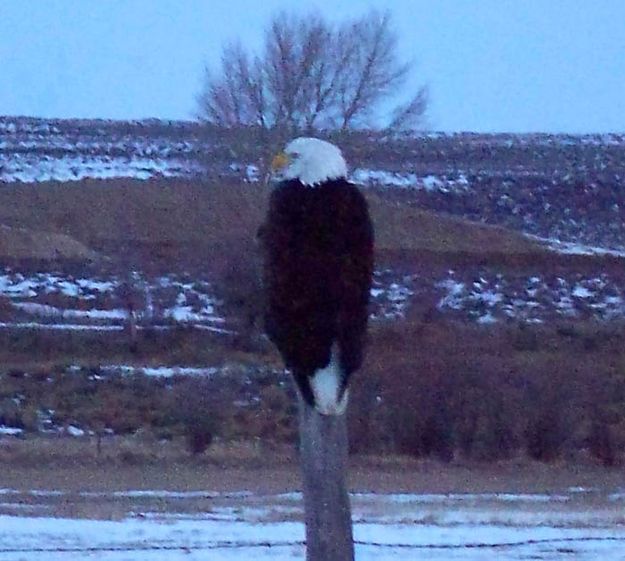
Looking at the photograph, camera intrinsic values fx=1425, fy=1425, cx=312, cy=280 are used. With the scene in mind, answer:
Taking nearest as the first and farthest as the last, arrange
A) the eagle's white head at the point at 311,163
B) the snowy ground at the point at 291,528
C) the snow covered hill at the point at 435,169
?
the eagle's white head at the point at 311,163 → the snowy ground at the point at 291,528 → the snow covered hill at the point at 435,169

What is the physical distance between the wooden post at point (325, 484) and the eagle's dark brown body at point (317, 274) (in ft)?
0.31

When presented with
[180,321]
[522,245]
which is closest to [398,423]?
[180,321]

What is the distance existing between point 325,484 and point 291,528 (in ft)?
14.6

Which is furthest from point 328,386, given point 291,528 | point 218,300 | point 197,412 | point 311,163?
point 218,300

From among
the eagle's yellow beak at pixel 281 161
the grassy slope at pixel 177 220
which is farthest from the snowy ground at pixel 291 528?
the grassy slope at pixel 177 220

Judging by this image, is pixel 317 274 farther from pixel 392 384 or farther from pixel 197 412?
pixel 197 412

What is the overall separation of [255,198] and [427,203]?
1268 cm

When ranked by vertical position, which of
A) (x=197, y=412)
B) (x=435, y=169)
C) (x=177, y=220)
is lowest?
(x=197, y=412)

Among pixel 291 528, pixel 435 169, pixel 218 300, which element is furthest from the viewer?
pixel 435 169

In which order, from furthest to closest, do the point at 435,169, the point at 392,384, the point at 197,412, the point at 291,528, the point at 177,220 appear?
the point at 435,169, the point at 177,220, the point at 197,412, the point at 392,384, the point at 291,528

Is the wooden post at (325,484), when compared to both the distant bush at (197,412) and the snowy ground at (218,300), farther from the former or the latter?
the snowy ground at (218,300)

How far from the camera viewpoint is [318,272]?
146 inches

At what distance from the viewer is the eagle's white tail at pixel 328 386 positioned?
3.79 meters

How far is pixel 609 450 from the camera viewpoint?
16.3 metres
